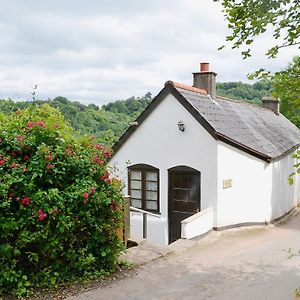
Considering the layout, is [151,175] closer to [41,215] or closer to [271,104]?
[41,215]

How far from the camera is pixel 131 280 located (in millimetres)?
7383

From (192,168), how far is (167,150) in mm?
1174

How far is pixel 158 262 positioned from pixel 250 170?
7033mm

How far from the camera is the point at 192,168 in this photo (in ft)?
46.6

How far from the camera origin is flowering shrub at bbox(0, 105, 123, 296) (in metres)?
6.46

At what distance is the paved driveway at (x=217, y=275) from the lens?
690 cm

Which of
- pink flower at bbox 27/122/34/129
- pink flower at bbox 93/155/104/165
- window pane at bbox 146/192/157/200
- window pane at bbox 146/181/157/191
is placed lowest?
window pane at bbox 146/192/157/200

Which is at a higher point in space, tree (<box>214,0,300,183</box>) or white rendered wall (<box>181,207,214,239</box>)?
tree (<box>214,0,300,183</box>)

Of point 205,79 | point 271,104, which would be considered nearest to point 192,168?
point 205,79

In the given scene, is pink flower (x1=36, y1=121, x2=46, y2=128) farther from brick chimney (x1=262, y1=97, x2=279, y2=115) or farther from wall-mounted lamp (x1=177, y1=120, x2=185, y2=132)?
brick chimney (x1=262, y1=97, x2=279, y2=115)

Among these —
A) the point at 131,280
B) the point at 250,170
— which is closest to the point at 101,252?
the point at 131,280

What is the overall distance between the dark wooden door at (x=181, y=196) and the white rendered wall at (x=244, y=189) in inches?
36.0

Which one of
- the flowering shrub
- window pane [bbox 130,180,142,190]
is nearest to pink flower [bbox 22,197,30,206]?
the flowering shrub

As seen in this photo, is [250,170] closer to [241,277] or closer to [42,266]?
[241,277]
